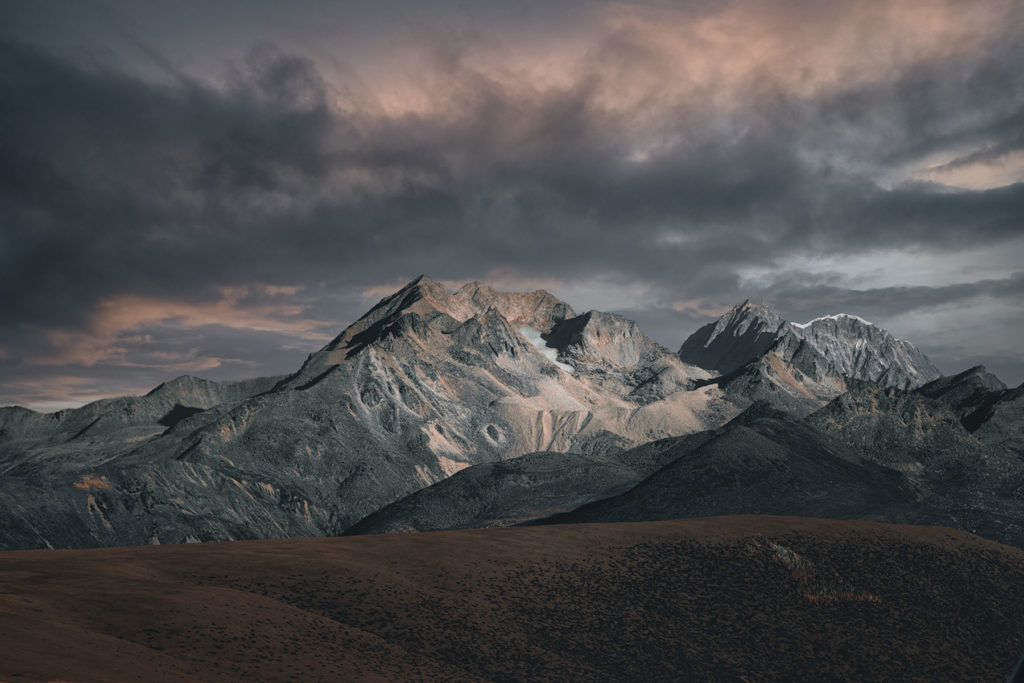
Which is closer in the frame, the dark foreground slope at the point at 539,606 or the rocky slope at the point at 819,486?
the dark foreground slope at the point at 539,606

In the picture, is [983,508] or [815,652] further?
[983,508]

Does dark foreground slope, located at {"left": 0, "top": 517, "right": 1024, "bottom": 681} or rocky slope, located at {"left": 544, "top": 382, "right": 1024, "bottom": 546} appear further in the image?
rocky slope, located at {"left": 544, "top": 382, "right": 1024, "bottom": 546}

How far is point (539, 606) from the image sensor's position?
6141 centimetres

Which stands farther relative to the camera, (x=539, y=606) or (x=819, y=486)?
(x=819, y=486)

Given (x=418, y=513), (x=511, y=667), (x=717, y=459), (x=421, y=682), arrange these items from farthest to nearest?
(x=418, y=513) → (x=717, y=459) → (x=511, y=667) → (x=421, y=682)

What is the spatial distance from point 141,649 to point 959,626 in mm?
63066

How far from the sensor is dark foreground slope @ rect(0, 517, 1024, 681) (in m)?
43.2

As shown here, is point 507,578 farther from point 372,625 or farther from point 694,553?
point 694,553

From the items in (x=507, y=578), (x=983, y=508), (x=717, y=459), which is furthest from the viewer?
(x=717, y=459)

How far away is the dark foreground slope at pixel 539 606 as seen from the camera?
1702 inches

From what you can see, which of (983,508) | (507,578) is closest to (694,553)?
(507,578)

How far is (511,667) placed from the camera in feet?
168

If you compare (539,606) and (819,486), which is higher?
(539,606)

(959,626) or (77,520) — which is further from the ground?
(77,520)
